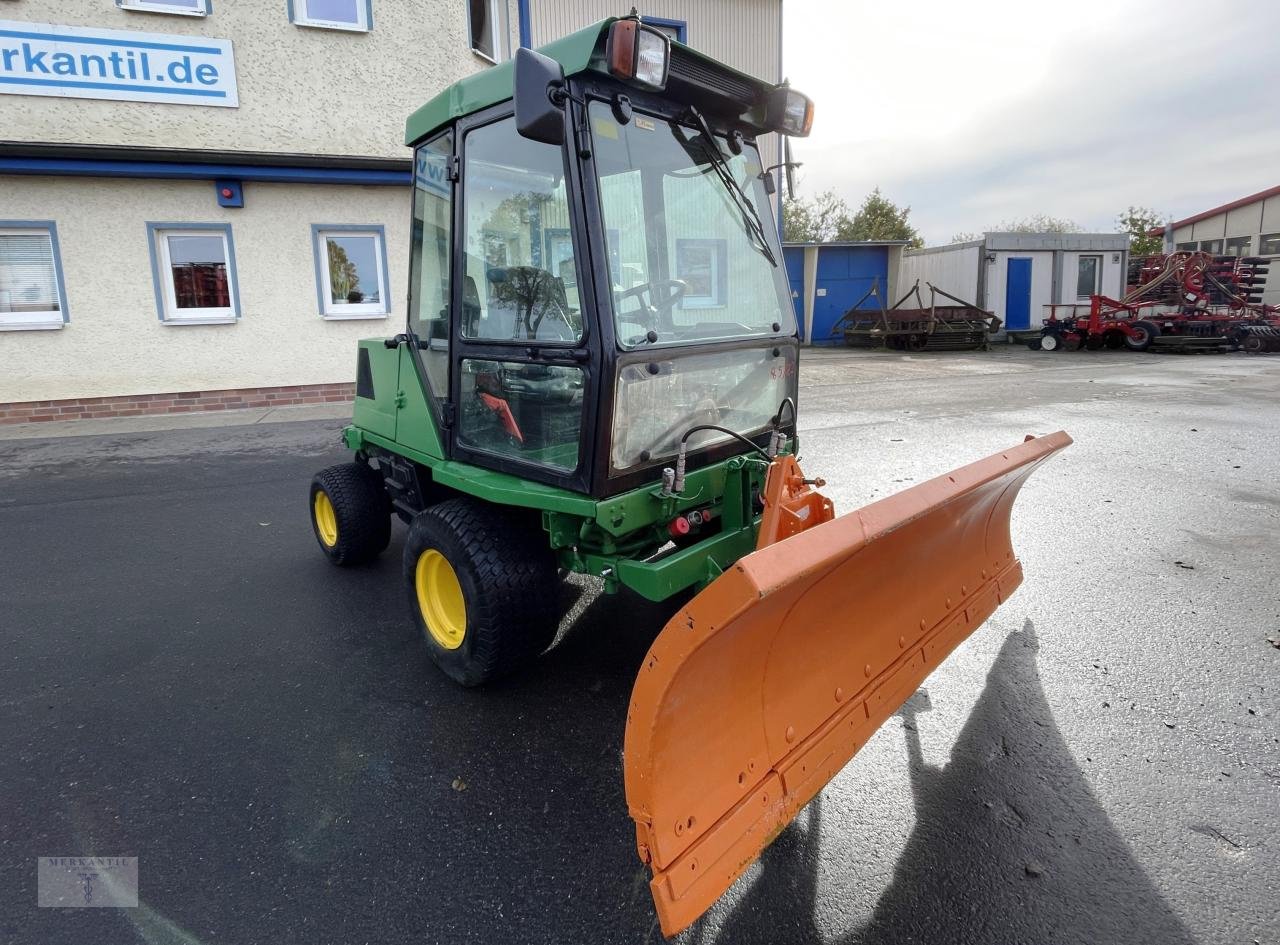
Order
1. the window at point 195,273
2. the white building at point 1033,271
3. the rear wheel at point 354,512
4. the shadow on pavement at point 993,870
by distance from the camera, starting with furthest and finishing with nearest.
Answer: the white building at point 1033,271 → the window at point 195,273 → the rear wheel at point 354,512 → the shadow on pavement at point 993,870

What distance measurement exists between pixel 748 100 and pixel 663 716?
2536 mm

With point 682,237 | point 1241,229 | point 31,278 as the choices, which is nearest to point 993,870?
point 682,237

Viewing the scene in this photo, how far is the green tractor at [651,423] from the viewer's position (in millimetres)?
2160

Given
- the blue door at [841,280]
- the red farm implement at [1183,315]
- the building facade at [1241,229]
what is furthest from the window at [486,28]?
the building facade at [1241,229]

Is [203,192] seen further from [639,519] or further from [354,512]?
[639,519]

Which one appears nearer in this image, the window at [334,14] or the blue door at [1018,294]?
the window at [334,14]

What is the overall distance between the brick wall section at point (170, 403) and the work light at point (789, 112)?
306 inches

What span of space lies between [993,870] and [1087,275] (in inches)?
1031

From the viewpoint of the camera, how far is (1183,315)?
62.5 feet

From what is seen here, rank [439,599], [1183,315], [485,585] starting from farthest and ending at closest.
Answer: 1. [1183,315]
2. [439,599]
3. [485,585]

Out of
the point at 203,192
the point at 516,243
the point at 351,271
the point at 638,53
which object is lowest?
the point at 516,243

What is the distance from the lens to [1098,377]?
45.5ft

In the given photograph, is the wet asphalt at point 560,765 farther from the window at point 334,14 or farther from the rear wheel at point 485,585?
the window at point 334,14

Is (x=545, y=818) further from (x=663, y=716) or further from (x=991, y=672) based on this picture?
(x=991, y=672)
